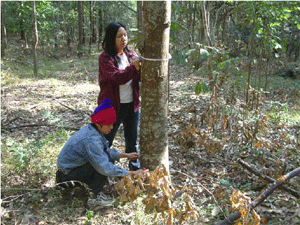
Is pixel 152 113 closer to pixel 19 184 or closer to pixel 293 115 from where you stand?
pixel 19 184

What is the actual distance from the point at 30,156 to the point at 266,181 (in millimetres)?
3025

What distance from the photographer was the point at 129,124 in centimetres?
353

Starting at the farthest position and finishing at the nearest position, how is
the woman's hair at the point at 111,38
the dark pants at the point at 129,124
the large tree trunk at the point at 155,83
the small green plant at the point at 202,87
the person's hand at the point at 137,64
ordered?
the small green plant at the point at 202,87 → the dark pants at the point at 129,124 → the woman's hair at the point at 111,38 → the person's hand at the point at 137,64 → the large tree trunk at the point at 155,83

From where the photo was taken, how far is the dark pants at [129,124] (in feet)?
11.1

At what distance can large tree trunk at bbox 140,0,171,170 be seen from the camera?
252cm

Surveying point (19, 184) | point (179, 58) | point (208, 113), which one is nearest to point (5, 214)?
point (19, 184)

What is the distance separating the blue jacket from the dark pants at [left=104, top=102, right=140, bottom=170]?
1.56ft

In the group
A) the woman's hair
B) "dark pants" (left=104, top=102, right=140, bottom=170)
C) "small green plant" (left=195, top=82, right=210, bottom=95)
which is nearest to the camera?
the woman's hair

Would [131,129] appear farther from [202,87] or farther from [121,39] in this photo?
[202,87]

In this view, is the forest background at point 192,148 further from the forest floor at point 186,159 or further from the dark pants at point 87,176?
the dark pants at point 87,176

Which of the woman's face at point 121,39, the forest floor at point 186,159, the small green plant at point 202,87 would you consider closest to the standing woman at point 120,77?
the woman's face at point 121,39

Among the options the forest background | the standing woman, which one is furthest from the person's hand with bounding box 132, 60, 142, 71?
the forest background

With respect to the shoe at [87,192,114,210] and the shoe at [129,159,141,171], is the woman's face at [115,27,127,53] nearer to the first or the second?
the shoe at [129,159,141,171]

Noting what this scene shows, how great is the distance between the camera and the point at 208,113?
4.59m
